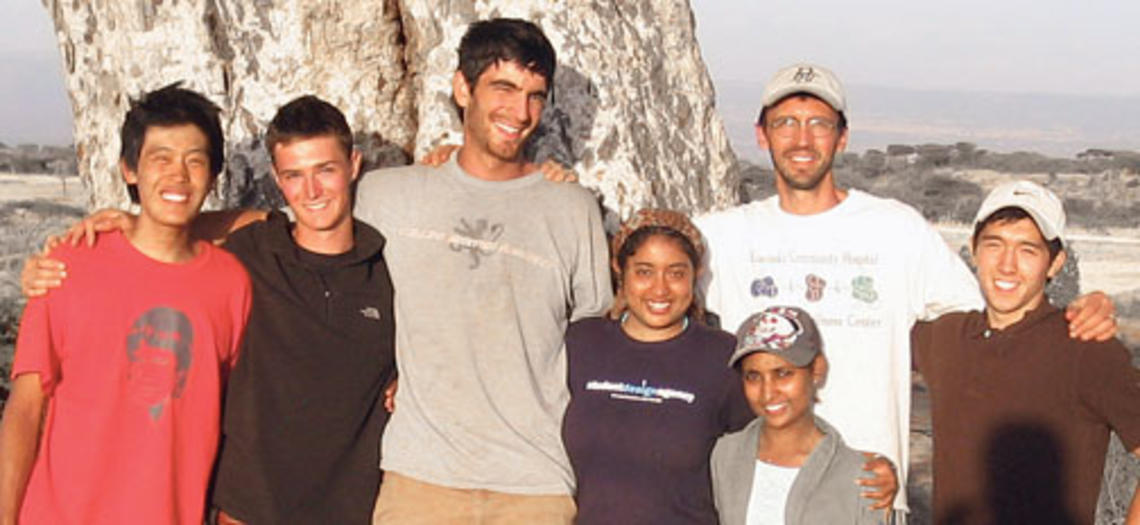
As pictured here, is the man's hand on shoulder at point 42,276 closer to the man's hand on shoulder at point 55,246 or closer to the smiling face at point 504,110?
the man's hand on shoulder at point 55,246

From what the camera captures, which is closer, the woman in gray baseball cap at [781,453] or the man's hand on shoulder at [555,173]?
the woman in gray baseball cap at [781,453]

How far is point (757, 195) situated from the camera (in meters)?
24.2

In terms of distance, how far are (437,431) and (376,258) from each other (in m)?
0.49

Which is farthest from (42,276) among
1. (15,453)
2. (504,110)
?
(504,110)

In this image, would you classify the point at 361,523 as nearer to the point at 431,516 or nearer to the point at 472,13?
the point at 431,516

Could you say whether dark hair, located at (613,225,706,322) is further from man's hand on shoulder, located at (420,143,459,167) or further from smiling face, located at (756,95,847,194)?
man's hand on shoulder, located at (420,143,459,167)

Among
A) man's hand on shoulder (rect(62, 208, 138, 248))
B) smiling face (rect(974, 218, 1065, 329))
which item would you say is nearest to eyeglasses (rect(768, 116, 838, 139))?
smiling face (rect(974, 218, 1065, 329))

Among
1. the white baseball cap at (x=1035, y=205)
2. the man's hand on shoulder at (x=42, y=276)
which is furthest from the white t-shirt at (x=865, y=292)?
the man's hand on shoulder at (x=42, y=276)

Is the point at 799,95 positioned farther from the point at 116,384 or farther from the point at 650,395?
the point at 116,384

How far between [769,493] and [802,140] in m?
0.98

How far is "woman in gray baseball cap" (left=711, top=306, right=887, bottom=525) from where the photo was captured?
353 centimetres

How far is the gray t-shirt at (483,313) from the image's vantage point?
3598 mm

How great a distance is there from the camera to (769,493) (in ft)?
11.7

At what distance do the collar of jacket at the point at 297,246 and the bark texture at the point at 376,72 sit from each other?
29.6 inches
